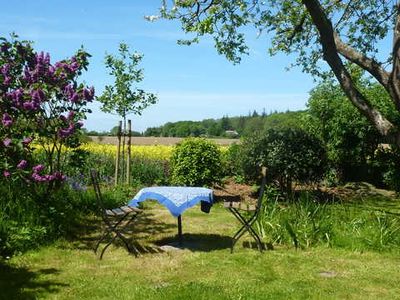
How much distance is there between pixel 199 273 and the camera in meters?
6.73

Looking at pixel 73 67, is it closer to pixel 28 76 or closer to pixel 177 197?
pixel 28 76

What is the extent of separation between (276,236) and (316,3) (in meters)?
4.14

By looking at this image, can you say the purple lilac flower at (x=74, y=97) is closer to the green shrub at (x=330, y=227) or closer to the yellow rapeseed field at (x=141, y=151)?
the green shrub at (x=330, y=227)

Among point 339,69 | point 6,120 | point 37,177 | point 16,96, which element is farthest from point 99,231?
point 339,69

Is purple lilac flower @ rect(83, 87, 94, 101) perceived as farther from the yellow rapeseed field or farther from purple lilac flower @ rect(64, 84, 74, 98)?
the yellow rapeseed field

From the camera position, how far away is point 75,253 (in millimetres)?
7727

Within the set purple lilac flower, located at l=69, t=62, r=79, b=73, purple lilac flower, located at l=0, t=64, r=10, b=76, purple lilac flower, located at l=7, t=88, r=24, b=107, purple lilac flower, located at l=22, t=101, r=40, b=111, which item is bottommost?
purple lilac flower, located at l=22, t=101, r=40, b=111

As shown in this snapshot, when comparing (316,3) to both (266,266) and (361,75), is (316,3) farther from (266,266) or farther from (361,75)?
(361,75)

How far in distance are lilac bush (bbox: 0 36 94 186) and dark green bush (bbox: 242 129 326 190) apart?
5175 mm

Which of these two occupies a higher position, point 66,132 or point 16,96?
point 16,96

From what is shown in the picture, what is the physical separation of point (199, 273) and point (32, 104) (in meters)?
3.90

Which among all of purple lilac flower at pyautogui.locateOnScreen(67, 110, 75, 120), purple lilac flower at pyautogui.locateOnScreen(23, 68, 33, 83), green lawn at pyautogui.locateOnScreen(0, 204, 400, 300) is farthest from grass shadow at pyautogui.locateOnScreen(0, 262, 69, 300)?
purple lilac flower at pyautogui.locateOnScreen(23, 68, 33, 83)

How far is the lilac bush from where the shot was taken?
8133mm

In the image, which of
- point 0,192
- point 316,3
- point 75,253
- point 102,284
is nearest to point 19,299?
point 102,284
